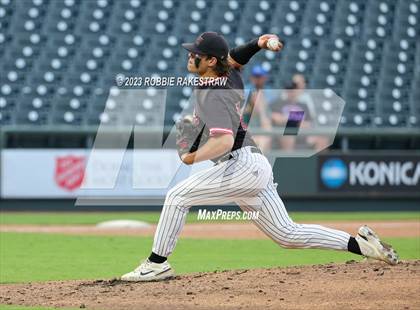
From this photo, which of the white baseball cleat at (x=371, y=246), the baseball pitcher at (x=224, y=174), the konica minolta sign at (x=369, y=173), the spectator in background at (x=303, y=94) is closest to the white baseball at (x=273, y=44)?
the baseball pitcher at (x=224, y=174)

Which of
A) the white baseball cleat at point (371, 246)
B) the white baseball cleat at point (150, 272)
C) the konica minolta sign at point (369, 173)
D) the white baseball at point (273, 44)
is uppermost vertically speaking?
the white baseball at point (273, 44)

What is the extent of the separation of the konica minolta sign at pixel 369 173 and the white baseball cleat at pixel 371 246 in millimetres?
9754

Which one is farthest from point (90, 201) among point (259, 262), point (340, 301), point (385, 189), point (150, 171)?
point (340, 301)

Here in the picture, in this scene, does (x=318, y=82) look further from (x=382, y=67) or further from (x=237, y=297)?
(x=237, y=297)

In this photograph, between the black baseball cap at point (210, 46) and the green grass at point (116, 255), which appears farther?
the green grass at point (116, 255)

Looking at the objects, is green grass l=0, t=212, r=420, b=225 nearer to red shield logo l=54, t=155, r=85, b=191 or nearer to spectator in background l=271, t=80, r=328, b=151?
red shield logo l=54, t=155, r=85, b=191

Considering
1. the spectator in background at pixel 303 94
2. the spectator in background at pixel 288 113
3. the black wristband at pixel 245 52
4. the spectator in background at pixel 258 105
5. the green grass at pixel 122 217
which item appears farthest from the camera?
the spectator in background at pixel 288 113

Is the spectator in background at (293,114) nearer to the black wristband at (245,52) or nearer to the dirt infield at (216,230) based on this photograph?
the dirt infield at (216,230)

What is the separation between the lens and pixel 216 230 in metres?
13.0

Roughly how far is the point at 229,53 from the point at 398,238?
5.56 m

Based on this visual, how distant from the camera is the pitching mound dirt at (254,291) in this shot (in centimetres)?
555

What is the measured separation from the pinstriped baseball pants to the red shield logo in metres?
9.23

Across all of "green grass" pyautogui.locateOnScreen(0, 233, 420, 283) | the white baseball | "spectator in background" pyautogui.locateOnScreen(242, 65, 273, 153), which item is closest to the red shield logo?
"spectator in background" pyautogui.locateOnScreen(242, 65, 273, 153)

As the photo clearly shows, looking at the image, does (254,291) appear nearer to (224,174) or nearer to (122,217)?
(224,174)
